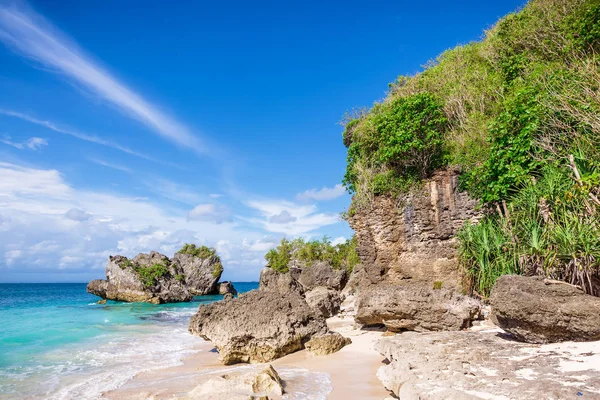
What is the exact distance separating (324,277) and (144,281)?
22077 millimetres

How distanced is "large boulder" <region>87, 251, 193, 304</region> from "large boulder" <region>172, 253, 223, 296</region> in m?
2.79

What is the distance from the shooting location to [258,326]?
30.1 ft

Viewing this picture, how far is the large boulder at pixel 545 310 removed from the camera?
533 cm

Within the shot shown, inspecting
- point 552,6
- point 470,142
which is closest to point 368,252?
point 470,142

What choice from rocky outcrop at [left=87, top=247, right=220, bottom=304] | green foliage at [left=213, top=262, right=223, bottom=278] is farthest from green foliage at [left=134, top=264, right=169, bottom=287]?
green foliage at [left=213, top=262, right=223, bottom=278]

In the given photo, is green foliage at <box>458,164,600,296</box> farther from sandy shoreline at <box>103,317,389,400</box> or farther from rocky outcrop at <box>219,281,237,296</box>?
rocky outcrop at <box>219,281,237,296</box>

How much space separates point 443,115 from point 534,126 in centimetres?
515

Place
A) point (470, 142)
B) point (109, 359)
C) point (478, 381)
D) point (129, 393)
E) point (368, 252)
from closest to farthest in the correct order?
1. point (478, 381)
2. point (129, 393)
3. point (109, 359)
4. point (470, 142)
5. point (368, 252)

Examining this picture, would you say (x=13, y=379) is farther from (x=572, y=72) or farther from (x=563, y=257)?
(x=572, y=72)

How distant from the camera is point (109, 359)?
34.9 feet

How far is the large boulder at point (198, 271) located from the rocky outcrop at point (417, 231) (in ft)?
117

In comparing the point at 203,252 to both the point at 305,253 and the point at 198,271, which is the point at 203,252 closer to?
the point at 198,271

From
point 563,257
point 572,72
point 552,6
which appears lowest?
point 563,257

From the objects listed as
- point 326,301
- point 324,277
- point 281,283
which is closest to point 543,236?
point 326,301
